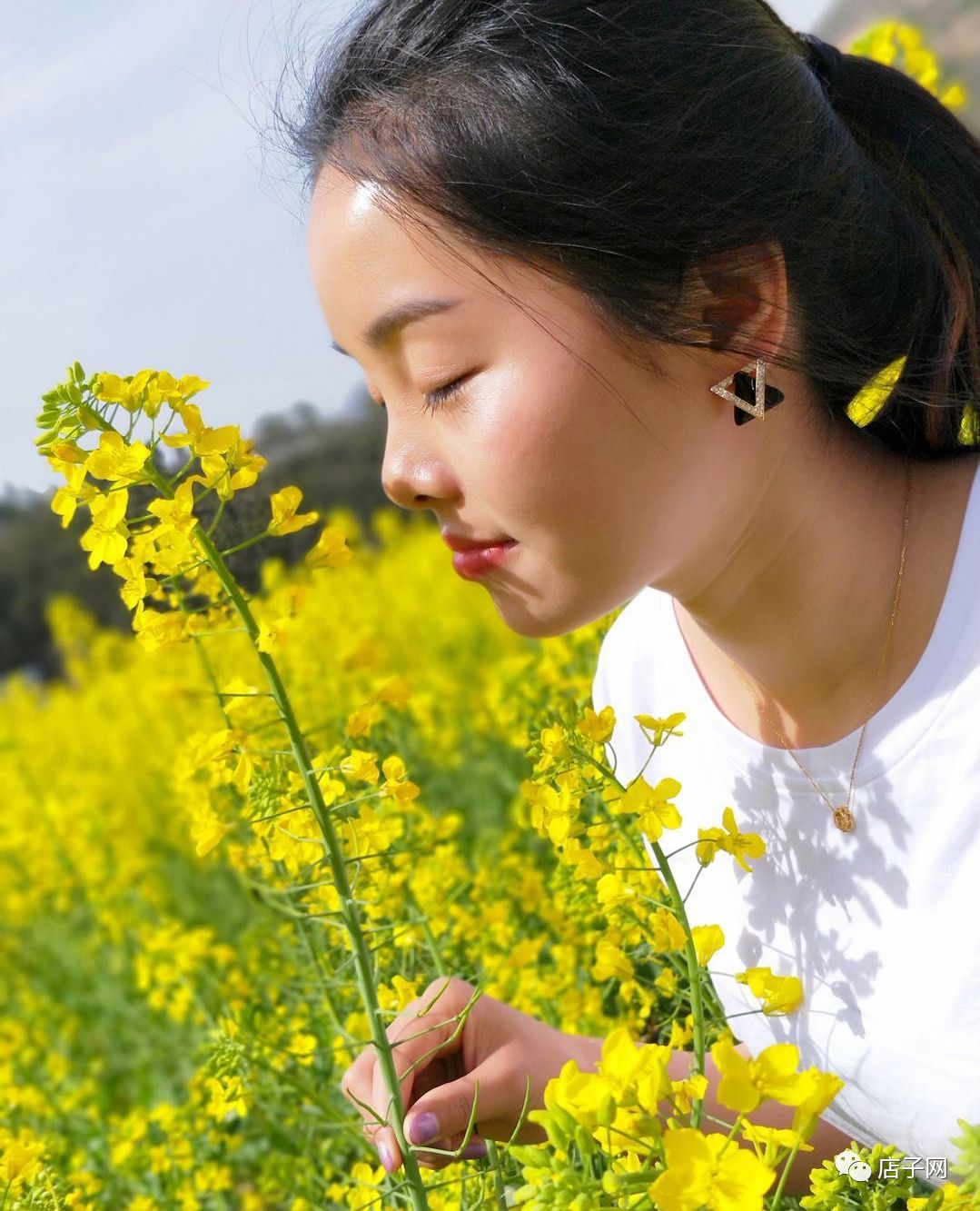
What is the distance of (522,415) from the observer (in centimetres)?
101

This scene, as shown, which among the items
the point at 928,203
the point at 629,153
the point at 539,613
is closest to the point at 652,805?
the point at 539,613

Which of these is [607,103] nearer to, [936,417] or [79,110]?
[936,417]

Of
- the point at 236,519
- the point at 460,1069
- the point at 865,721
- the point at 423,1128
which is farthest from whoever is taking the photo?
the point at 236,519

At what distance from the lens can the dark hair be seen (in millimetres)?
1047

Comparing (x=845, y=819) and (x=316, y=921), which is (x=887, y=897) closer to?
(x=845, y=819)

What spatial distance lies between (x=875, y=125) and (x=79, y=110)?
38.0 inches

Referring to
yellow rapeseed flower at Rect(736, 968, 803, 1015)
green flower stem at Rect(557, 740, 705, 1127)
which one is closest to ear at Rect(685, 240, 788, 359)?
green flower stem at Rect(557, 740, 705, 1127)

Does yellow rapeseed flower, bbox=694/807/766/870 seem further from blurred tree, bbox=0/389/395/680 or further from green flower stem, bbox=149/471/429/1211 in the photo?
blurred tree, bbox=0/389/395/680

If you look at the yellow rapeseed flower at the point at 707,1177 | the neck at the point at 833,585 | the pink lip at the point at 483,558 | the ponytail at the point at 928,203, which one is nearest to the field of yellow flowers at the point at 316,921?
the yellow rapeseed flower at the point at 707,1177

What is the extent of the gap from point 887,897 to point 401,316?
27.9 inches

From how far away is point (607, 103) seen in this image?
1059 millimetres

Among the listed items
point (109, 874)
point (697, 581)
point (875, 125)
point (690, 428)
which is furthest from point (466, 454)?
point (109, 874)

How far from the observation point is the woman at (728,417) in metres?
1.04

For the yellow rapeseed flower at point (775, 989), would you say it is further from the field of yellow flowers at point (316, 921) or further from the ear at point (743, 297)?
the ear at point (743, 297)
